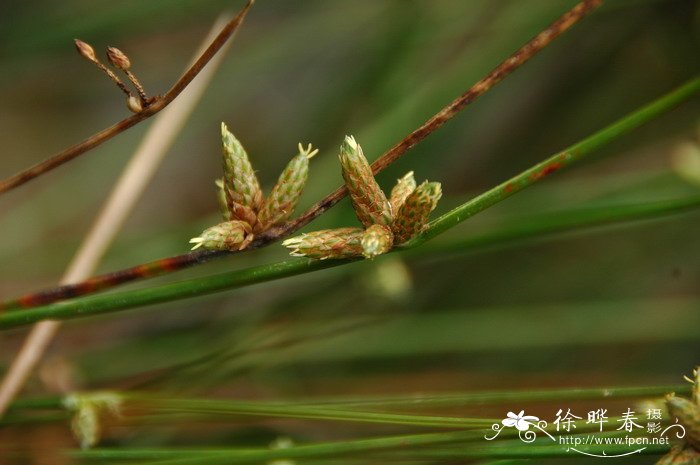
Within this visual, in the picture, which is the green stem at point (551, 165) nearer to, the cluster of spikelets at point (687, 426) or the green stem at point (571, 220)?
the green stem at point (571, 220)

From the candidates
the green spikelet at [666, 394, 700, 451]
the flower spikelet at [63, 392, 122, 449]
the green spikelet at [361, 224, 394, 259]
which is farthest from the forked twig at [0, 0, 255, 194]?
the green spikelet at [666, 394, 700, 451]

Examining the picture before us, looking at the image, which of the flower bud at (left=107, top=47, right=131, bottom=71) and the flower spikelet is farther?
the flower spikelet

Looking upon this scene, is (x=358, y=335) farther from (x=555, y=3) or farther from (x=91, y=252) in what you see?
(x=555, y=3)

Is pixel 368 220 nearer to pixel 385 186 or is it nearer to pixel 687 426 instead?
pixel 687 426

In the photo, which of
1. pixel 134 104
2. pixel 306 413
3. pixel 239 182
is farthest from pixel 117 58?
pixel 306 413

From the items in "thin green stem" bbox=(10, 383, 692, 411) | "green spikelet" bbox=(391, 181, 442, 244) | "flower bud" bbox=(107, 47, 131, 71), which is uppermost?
"flower bud" bbox=(107, 47, 131, 71)

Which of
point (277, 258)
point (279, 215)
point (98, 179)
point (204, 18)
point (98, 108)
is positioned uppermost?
point (204, 18)

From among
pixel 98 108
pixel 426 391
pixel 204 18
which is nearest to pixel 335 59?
pixel 204 18

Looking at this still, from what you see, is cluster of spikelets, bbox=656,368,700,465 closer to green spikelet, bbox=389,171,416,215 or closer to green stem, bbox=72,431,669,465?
green stem, bbox=72,431,669,465
